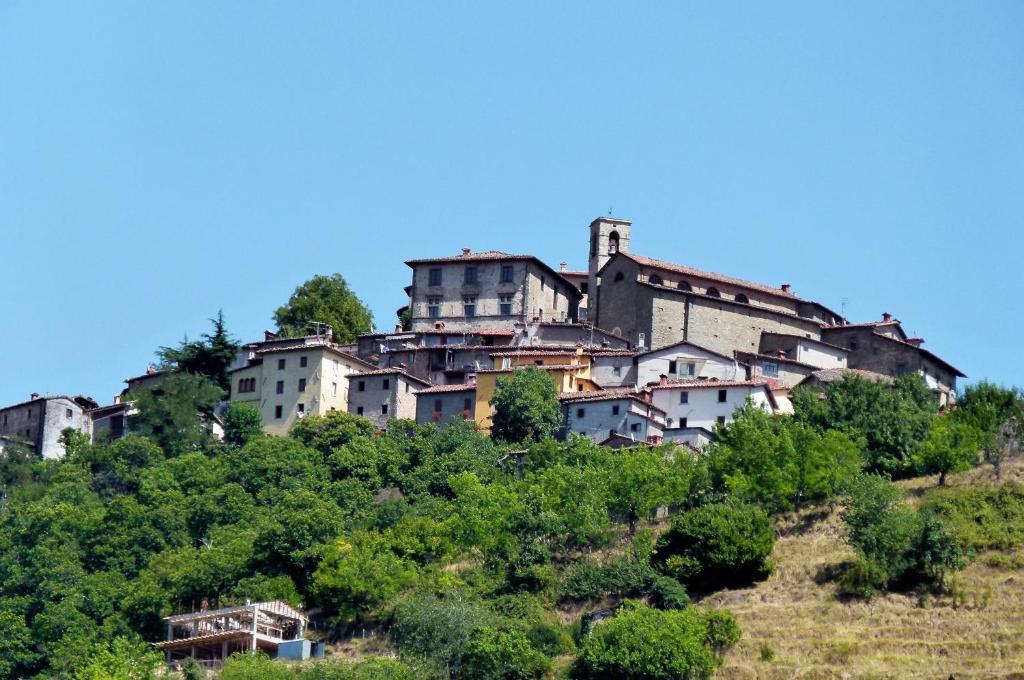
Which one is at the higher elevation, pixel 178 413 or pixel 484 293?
pixel 484 293

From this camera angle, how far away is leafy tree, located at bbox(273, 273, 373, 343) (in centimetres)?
10125

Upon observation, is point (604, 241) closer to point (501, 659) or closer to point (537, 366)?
point (537, 366)

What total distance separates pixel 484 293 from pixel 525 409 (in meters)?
15.3

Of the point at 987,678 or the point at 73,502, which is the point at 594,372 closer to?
the point at 73,502

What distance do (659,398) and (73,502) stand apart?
23.7 meters

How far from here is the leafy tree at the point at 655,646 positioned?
62719 millimetres

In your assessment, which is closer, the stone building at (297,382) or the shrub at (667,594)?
the shrub at (667,594)

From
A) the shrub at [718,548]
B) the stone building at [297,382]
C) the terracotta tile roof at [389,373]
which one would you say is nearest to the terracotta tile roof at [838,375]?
the terracotta tile roof at [389,373]

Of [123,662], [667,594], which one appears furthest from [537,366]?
[123,662]

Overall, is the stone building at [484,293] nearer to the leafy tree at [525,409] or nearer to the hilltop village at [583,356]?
the hilltop village at [583,356]

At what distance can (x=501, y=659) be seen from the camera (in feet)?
211

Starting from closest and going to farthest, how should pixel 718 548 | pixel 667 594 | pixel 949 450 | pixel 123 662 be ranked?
1. pixel 123 662
2. pixel 667 594
3. pixel 718 548
4. pixel 949 450

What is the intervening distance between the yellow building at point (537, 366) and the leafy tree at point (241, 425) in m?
9.66

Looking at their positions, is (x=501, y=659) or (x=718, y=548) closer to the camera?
(x=501, y=659)
